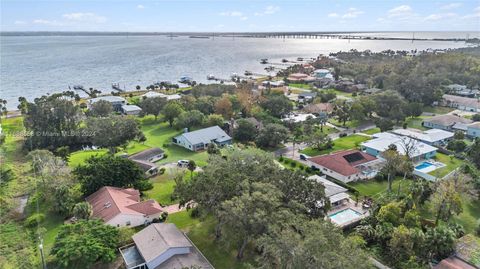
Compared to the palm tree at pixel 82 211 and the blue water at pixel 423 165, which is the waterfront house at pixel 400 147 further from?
the palm tree at pixel 82 211

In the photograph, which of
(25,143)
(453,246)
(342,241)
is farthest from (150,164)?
(453,246)

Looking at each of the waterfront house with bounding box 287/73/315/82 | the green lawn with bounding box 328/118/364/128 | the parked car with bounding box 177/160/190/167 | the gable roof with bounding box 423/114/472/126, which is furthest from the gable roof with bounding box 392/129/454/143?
the waterfront house with bounding box 287/73/315/82

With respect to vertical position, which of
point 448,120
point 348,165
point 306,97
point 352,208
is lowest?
point 352,208

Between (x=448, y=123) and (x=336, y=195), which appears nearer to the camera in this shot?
(x=336, y=195)

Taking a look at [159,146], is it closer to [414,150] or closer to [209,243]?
[209,243]


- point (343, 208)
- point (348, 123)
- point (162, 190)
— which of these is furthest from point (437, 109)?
point (162, 190)

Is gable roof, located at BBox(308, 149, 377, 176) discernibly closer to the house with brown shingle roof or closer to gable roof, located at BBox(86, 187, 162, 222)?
the house with brown shingle roof

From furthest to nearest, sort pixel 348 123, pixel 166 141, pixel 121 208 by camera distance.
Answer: pixel 348 123, pixel 166 141, pixel 121 208
